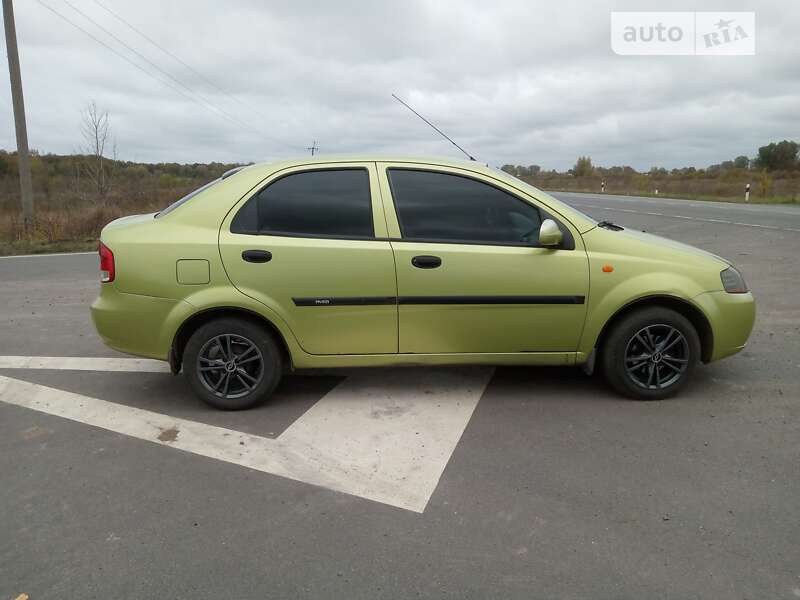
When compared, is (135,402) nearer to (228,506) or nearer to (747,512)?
(228,506)

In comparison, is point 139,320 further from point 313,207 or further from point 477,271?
point 477,271

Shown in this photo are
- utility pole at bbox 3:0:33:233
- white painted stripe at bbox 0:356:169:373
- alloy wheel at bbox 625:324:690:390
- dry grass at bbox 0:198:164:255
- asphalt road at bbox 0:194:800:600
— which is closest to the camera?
asphalt road at bbox 0:194:800:600

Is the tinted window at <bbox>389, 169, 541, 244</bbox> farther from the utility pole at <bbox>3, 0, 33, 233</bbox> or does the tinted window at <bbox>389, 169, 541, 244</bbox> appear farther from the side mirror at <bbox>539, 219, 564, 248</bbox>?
the utility pole at <bbox>3, 0, 33, 233</bbox>

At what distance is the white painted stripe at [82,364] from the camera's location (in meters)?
5.15

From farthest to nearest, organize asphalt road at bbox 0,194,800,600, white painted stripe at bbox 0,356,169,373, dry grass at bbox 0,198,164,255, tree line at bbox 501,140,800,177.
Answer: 1. tree line at bbox 501,140,800,177
2. dry grass at bbox 0,198,164,255
3. white painted stripe at bbox 0,356,169,373
4. asphalt road at bbox 0,194,800,600

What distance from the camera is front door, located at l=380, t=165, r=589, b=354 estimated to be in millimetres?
4113

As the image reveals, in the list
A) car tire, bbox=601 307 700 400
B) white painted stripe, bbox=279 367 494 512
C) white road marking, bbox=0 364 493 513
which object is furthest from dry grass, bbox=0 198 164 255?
car tire, bbox=601 307 700 400

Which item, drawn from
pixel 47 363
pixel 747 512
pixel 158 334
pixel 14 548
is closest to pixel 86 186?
pixel 47 363

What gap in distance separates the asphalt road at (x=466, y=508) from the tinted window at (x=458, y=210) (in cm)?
118

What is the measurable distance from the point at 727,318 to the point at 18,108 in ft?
58.1

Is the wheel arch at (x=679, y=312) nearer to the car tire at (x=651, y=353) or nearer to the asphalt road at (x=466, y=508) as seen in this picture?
the car tire at (x=651, y=353)

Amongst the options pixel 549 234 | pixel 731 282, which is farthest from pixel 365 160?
pixel 731 282

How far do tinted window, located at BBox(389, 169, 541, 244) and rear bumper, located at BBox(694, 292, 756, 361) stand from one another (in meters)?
1.29

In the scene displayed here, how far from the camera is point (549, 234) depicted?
13.2ft
